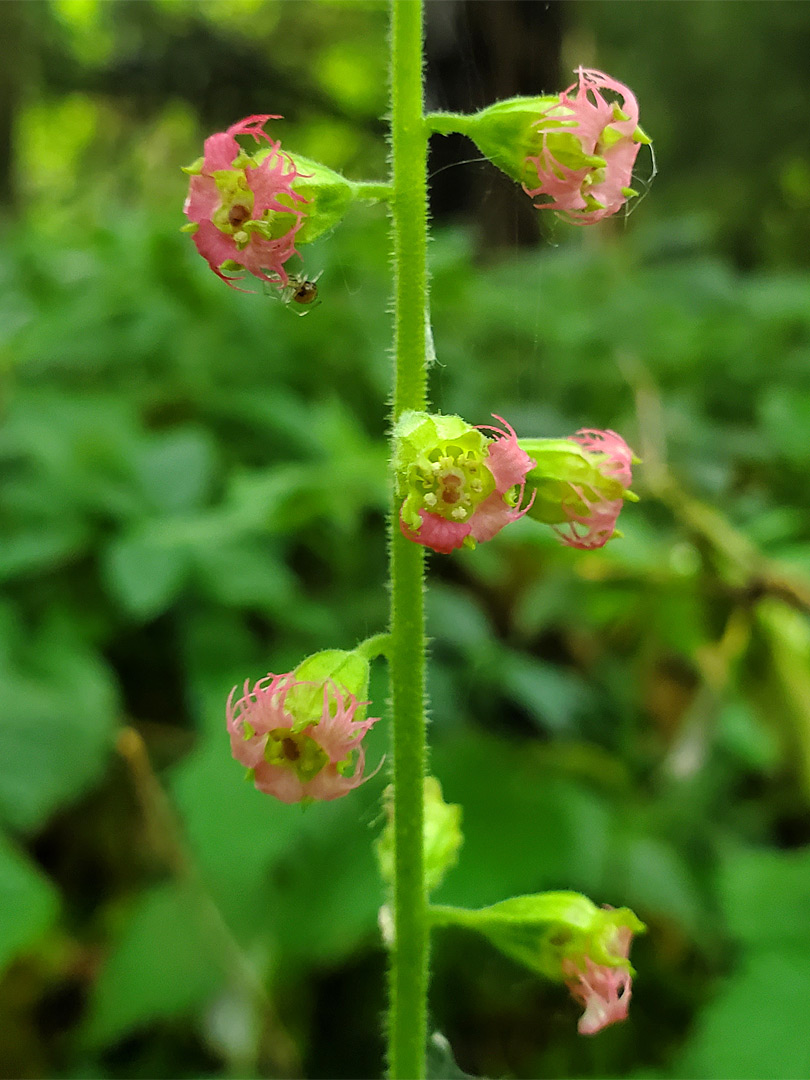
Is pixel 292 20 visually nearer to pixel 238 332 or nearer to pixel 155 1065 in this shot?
pixel 238 332

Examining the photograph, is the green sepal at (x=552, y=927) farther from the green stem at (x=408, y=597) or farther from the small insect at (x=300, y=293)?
the small insect at (x=300, y=293)

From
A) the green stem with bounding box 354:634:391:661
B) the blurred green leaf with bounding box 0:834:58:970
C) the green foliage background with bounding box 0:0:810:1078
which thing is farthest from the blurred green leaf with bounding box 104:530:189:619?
the green stem with bounding box 354:634:391:661

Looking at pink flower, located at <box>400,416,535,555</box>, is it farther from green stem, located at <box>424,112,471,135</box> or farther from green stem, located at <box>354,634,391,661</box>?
green stem, located at <box>424,112,471,135</box>

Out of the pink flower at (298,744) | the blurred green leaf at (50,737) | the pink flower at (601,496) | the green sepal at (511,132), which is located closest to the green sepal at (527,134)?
the green sepal at (511,132)

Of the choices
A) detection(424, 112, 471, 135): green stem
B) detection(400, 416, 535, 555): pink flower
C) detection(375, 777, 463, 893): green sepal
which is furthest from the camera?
detection(375, 777, 463, 893): green sepal

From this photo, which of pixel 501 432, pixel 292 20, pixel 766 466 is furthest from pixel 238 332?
pixel 292 20

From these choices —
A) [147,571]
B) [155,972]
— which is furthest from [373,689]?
[155,972]
